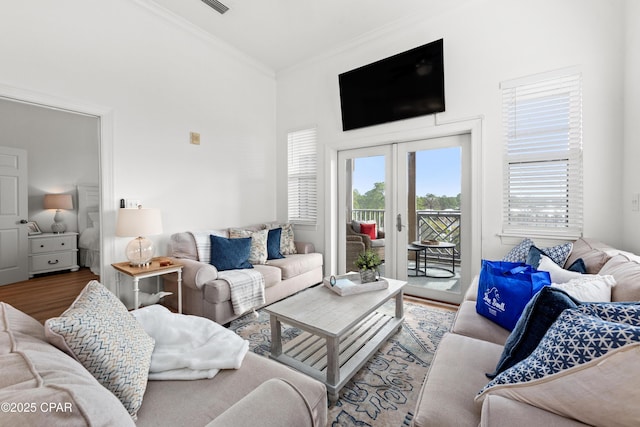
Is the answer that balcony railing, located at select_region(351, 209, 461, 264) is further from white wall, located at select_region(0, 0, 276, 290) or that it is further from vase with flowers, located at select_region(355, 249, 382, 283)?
white wall, located at select_region(0, 0, 276, 290)

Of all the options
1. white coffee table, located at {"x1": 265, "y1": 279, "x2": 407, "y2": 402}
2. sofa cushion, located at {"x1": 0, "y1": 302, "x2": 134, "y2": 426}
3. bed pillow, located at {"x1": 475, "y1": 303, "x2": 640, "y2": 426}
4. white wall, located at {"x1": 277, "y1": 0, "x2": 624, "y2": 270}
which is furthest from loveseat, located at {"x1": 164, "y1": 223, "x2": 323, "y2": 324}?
bed pillow, located at {"x1": 475, "y1": 303, "x2": 640, "y2": 426}

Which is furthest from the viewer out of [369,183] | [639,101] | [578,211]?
[369,183]

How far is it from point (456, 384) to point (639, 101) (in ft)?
8.91

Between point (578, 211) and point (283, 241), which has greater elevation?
point (578, 211)

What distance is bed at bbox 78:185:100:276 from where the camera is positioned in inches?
112

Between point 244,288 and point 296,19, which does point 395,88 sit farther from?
point 244,288

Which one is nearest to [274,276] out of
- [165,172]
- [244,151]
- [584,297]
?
[165,172]

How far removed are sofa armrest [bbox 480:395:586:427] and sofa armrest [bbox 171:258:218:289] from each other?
2.40m

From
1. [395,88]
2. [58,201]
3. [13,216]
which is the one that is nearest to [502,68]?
[395,88]

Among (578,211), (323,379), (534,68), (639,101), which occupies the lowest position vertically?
(323,379)

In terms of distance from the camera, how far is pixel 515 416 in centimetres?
73

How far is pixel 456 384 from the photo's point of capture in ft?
3.44

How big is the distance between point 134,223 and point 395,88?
325 cm

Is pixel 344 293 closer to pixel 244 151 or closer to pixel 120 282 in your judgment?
pixel 120 282
